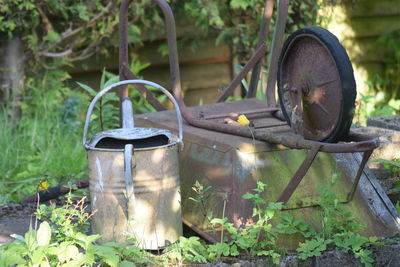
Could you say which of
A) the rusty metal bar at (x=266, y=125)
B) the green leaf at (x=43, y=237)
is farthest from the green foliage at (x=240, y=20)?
the green leaf at (x=43, y=237)

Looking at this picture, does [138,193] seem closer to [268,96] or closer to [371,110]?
[268,96]

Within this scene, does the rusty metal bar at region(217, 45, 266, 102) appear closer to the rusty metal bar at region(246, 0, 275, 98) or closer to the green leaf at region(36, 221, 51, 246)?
the rusty metal bar at region(246, 0, 275, 98)

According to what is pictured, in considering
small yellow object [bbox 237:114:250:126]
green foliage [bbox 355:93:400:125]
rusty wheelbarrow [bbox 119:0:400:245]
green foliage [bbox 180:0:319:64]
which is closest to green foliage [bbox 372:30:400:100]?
green foliage [bbox 355:93:400:125]

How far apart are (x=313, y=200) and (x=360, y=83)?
4216mm

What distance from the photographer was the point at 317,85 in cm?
293

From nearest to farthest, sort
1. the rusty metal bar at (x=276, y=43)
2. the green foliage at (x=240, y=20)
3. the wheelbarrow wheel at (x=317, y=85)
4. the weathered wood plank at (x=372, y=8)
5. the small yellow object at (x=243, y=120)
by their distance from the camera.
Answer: the wheelbarrow wheel at (x=317, y=85) < the small yellow object at (x=243, y=120) < the rusty metal bar at (x=276, y=43) < the green foliage at (x=240, y=20) < the weathered wood plank at (x=372, y=8)

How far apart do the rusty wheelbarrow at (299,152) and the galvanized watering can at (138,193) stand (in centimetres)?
20

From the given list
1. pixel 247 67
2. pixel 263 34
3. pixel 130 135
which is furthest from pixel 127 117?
pixel 263 34

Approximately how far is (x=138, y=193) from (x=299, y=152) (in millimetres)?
747

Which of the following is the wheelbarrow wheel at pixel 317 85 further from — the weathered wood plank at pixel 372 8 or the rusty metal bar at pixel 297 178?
the weathered wood plank at pixel 372 8

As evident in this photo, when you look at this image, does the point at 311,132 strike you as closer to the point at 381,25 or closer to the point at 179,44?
the point at 179,44

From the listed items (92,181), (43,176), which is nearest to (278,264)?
(92,181)

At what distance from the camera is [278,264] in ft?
9.38

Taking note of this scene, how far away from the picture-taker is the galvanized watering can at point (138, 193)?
2.99 meters
